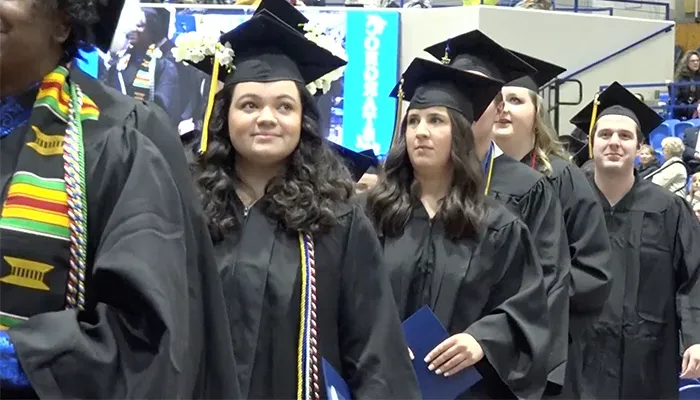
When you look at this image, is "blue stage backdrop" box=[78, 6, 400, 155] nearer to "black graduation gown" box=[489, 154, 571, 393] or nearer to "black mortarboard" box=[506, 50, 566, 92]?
"black mortarboard" box=[506, 50, 566, 92]

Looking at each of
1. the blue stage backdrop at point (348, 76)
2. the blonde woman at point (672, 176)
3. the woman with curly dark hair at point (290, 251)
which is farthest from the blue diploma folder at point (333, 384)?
the blue stage backdrop at point (348, 76)

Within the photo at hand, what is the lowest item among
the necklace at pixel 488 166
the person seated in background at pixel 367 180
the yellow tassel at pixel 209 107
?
the person seated in background at pixel 367 180

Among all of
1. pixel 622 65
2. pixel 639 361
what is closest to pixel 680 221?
pixel 639 361

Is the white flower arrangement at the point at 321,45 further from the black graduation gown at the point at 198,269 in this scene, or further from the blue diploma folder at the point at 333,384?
the black graduation gown at the point at 198,269

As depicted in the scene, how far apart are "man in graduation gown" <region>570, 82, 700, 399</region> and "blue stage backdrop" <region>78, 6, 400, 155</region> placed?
5.23m

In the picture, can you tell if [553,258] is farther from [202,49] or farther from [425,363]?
[202,49]

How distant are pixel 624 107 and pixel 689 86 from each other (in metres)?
9.29

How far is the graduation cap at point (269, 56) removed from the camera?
9.44 feet

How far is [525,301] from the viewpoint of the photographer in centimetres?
324

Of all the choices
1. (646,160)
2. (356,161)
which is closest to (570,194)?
(356,161)

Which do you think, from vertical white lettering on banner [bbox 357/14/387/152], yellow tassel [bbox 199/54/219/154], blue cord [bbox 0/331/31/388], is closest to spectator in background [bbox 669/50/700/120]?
vertical white lettering on banner [bbox 357/14/387/152]

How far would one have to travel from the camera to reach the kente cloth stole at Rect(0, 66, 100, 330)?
152 cm

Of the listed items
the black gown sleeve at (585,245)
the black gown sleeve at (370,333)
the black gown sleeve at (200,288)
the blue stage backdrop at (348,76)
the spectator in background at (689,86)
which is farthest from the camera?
the spectator in background at (689,86)

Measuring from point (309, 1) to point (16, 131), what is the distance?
975 centimetres
